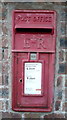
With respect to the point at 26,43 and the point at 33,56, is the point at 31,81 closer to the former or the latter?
the point at 33,56

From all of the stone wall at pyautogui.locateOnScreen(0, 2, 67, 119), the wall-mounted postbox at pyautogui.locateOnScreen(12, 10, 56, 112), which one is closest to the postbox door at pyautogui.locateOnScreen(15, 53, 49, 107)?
the wall-mounted postbox at pyautogui.locateOnScreen(12, 10, 56, 112)

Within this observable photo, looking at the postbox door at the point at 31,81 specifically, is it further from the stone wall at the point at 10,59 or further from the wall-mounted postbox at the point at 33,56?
the stone wall at the point at 10,59

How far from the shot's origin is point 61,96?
6.01 feet

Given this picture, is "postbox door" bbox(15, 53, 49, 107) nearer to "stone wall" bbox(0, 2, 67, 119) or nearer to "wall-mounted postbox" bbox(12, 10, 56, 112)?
"wall-mounted postbox" bbox(12, 10, 56, 112)

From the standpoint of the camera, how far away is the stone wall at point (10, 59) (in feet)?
5.71

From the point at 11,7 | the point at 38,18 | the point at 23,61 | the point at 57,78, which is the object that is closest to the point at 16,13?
the point at 11,7

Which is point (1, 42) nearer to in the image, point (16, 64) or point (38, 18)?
point (16, 64)

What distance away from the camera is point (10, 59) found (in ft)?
5.87

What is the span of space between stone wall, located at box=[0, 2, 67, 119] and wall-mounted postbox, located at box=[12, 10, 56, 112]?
0.07 metres

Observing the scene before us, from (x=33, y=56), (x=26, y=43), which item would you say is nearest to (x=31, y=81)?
(x=33, y=56)

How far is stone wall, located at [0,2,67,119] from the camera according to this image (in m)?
1.74

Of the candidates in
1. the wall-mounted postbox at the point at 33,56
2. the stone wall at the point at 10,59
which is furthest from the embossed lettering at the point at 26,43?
the stone wall at the point at 10,59

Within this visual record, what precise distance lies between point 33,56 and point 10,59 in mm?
225

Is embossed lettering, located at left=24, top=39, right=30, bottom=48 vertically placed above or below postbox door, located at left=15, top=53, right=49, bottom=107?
above
